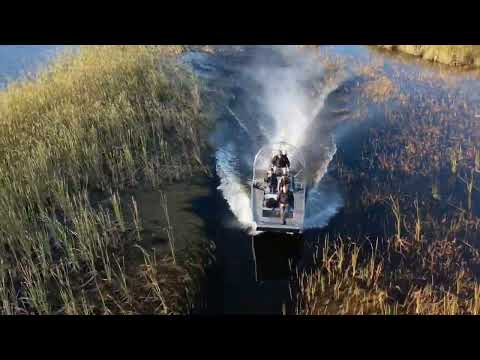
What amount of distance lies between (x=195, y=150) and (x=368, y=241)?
26.5 ft

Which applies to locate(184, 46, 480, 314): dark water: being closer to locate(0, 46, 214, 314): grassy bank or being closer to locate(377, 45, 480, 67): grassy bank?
locate(377, 45, 480, 67): grassy bank

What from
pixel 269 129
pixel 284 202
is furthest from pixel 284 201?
pixel 269 129

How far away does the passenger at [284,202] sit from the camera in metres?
13.6

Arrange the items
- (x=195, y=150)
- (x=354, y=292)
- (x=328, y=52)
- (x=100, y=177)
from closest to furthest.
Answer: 1. (x=354, y=292)
2. (x=100, y=177)
3. (x=195, y=150)
4. (x=328, y=52)

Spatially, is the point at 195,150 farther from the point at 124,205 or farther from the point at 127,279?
the point at 127,279

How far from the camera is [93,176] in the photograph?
15.9 metres

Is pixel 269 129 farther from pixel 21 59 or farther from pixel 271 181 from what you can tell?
pixel 21 59

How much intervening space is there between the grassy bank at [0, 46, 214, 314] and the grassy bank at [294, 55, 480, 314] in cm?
390

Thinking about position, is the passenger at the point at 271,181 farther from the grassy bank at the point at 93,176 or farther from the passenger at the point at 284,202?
the grassy bank at the point at 93,176

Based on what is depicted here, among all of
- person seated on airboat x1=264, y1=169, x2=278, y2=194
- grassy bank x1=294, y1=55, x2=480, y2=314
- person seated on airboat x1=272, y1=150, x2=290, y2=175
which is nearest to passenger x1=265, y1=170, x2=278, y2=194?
person seated on airboat x1=264, y1=169, x2=278, y2=194

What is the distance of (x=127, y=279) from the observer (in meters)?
11.7

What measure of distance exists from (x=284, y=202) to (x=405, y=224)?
386 cm

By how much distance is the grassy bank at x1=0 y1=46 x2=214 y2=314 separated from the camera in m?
11.3

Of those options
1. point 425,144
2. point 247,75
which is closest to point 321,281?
point 425,144
